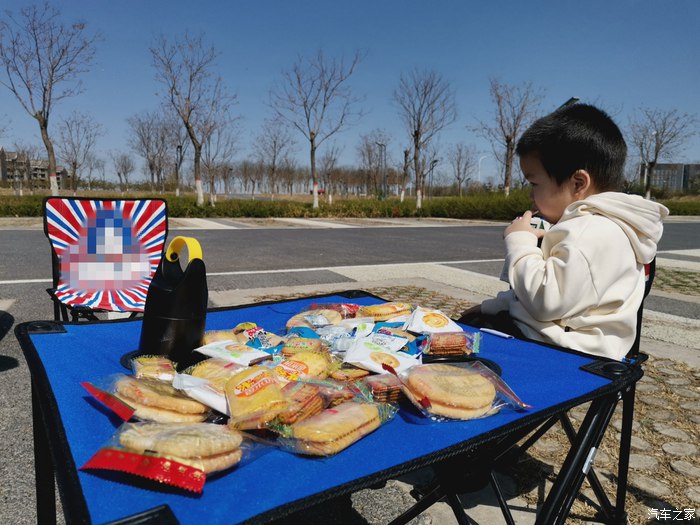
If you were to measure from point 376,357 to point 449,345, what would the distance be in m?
0.27

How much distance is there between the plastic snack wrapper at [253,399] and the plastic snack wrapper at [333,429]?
48 millimetres

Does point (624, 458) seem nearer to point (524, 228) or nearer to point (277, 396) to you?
point (524, 228)

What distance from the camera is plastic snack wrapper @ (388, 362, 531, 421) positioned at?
1138 mm

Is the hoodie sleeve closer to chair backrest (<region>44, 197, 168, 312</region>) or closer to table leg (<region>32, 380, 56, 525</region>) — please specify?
table leg (<region>32, 380, 56, 525</region>)

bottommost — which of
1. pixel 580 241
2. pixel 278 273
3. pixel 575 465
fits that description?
pixel 278 273

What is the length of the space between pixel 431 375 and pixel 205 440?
58 cm

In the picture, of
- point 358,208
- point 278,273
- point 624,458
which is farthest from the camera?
point 358,208

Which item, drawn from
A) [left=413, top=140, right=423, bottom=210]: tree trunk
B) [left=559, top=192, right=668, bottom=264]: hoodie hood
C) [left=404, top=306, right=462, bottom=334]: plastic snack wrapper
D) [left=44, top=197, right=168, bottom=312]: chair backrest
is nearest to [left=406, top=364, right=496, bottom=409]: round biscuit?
[left=404, top=306, right=462, bottom=334]: plastic snack wrapper

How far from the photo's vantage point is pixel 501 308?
1964 millimetres

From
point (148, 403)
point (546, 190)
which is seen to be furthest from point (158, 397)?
point (546, 190)

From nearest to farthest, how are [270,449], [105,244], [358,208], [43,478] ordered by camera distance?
[270,449] → [43,478] → [105,244] → [358,208]

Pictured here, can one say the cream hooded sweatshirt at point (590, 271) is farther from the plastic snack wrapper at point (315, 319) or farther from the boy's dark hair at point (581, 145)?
the plastic snack wrapper at point (315, 319)

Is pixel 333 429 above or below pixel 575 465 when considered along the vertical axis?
above

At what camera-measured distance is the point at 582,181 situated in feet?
5.58
